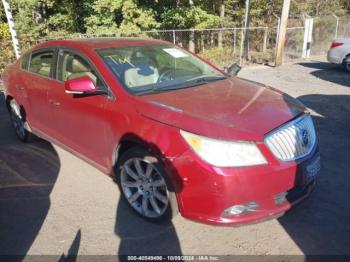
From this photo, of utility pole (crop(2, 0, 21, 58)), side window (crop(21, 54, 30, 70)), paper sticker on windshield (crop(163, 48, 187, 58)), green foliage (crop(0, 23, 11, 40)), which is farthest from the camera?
green foliage (crop(0, 23, 11, 40))

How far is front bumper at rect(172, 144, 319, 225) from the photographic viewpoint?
2666mm

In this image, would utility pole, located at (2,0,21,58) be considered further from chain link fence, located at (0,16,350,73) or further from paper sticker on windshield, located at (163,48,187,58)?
paper sticker on windshield, located at (163,48,187,58)

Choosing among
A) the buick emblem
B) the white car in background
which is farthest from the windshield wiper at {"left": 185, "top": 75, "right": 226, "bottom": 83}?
the white car in background

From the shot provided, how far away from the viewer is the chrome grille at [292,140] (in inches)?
111

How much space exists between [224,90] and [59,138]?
2.20 m

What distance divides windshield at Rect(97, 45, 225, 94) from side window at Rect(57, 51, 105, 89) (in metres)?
0.20

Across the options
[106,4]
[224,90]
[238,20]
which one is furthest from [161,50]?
[238,20]

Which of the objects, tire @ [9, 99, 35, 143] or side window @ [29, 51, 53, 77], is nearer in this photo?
side window @ [29, 51, 53, 77]

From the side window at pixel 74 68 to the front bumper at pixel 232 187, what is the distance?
4.72 feet

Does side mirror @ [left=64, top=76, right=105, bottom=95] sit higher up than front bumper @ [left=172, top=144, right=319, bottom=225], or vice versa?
side mirror @ [left=64, top=76, right=105, bottom=95]

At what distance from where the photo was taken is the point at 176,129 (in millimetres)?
2844

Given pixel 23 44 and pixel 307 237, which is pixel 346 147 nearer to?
pixel 307 237

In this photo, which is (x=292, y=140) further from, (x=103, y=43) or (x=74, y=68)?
(x=74, y=68)

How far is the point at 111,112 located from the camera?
3.40 metres
